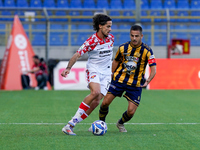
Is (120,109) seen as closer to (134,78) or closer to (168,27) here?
(134,78)

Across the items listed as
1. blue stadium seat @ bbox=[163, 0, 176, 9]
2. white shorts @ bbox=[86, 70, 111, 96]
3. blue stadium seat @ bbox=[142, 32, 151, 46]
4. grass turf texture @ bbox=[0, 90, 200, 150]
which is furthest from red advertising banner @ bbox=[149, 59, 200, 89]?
white shorts @ bbox=[86, 70, 111, 96]

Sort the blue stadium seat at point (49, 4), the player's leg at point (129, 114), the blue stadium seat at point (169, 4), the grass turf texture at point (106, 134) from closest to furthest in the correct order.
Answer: the grass turf texture at point (106, 134), the player's leg at point (129, 114), the blue stadium seat at point (49, 4), the blue stadium seat at point (169, 4)

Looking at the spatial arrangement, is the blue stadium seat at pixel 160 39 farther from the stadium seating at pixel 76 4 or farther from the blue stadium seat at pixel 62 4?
the blue stadium seat at pixel 62 4

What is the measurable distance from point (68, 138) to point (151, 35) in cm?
1230

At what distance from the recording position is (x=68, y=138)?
549 centimetres

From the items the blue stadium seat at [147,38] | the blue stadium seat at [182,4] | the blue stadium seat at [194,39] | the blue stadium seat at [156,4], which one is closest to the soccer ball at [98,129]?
the blue stadium seat at [147,38]

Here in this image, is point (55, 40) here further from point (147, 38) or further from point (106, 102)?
point (106, 102)

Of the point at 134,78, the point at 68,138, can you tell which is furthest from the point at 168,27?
the point at 68,138

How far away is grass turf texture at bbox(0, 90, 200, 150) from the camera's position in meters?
5.03

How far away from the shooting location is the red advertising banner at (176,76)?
620 inches

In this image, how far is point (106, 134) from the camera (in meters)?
5.93

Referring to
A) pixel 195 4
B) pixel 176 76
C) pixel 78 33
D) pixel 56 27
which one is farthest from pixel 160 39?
pixel 195 4

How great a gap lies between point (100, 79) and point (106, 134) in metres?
0.81

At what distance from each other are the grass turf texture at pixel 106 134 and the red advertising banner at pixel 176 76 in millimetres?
5408
